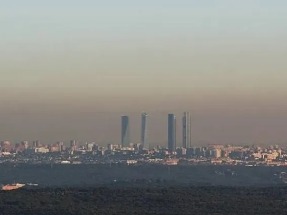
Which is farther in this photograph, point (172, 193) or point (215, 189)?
point (215, 189)

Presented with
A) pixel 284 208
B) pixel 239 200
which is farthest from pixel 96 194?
pixel 284 208

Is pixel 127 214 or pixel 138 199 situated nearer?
pixel 127 214

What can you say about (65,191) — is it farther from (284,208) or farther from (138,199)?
(284,208)

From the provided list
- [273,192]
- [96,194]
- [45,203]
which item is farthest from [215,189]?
[45,203]

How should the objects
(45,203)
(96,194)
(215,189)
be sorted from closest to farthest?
(45,203), (96,194), (215,189)

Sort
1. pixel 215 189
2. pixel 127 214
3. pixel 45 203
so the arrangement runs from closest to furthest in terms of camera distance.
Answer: pixel 127 214 < pixel 45 203 < pixel 215 189

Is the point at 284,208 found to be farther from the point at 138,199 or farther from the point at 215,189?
the point at 215,189

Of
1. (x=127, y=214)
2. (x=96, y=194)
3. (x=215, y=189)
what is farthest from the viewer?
(x=215, y=189)

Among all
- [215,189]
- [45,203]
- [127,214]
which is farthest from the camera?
[215,189]

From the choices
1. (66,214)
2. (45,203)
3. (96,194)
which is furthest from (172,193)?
(66,214)
